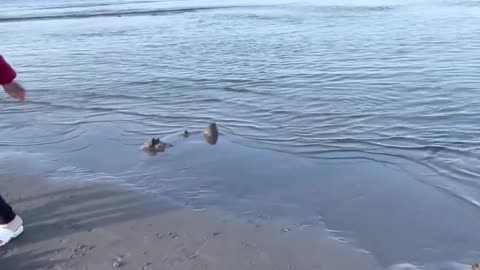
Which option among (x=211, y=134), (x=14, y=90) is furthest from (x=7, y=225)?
(x=211, y=134)

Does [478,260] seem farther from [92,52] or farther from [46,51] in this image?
[46,51]

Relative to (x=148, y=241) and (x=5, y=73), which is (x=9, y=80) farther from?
(x=148, y=241)

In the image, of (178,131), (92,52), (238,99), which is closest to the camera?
(178,131)

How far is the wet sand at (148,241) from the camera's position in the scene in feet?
14.3

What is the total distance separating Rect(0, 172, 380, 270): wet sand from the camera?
4.34 m

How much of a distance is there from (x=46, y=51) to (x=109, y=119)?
30.6 ft

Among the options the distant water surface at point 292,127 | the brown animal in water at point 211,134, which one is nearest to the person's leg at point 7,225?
the distant water surface at point 292,127

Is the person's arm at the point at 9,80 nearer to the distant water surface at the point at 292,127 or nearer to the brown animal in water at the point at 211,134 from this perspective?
the distant water surface at the point at 292,127

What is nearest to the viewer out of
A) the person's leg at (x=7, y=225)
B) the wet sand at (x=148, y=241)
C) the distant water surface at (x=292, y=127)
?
the wet sand at (x=148, y=241)

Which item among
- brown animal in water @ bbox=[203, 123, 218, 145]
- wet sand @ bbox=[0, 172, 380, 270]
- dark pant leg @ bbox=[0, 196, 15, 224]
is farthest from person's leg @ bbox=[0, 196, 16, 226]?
brown animal in water @ bbox=[203, 123, 218, 145]

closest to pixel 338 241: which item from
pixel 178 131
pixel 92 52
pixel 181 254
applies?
pixel 181 254

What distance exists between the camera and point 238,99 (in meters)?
10.0

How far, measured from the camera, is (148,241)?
15.4ft

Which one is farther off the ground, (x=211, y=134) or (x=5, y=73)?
(x=5, y=73)
